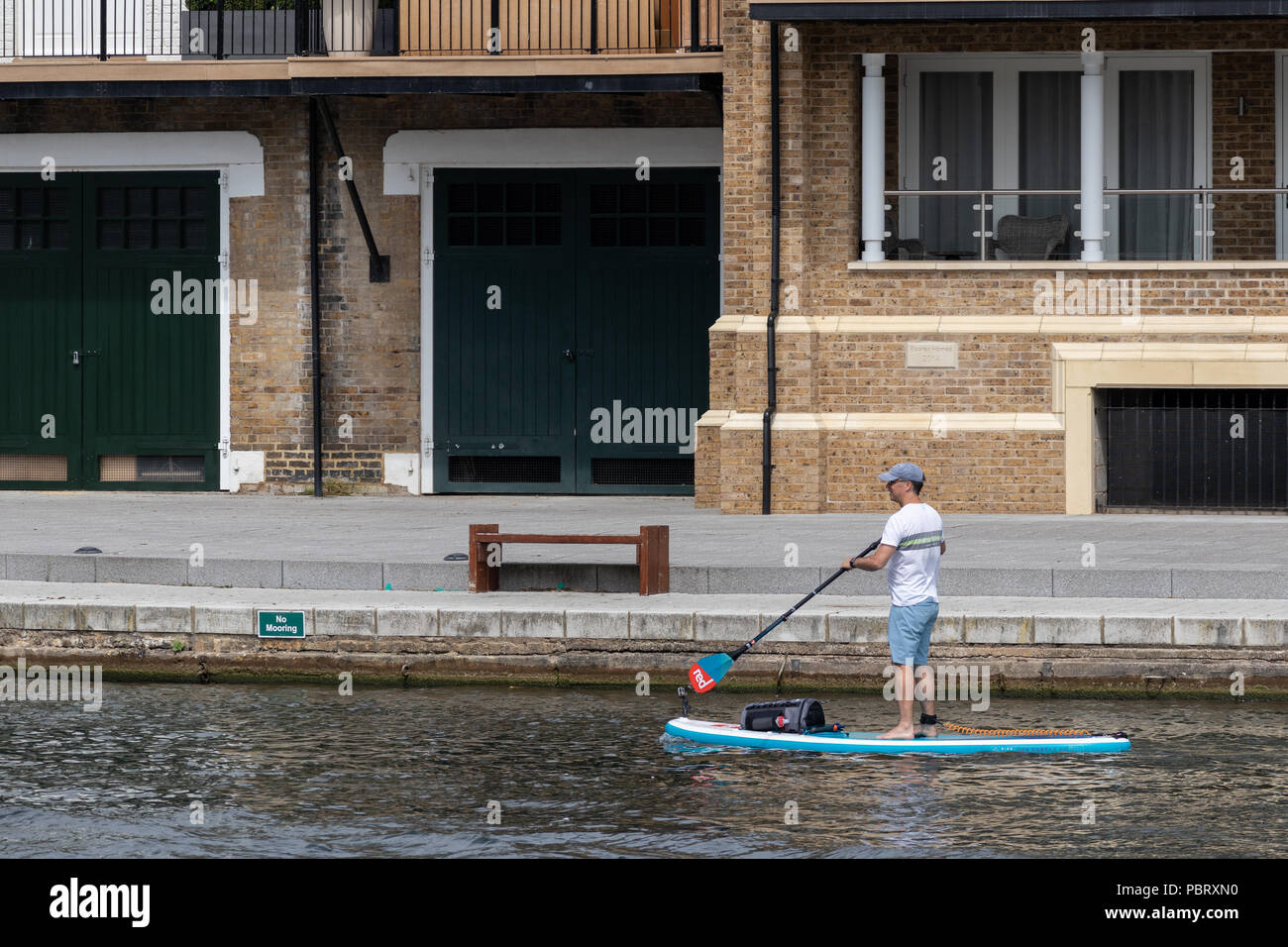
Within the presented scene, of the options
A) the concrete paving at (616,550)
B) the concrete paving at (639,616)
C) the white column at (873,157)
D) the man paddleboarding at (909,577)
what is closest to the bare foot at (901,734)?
the man paddleboarding at (909,577)

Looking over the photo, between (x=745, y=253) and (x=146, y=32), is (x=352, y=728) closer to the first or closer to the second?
(x=745, y=253)

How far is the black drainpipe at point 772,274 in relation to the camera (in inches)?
719

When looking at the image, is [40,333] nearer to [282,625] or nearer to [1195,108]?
[282,625]

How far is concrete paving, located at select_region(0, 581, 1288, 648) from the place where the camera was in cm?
1196

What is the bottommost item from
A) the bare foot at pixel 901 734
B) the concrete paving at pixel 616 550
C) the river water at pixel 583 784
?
the river water at pixel 583 784

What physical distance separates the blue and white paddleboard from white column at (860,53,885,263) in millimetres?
9038

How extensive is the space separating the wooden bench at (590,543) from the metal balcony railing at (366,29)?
789cm

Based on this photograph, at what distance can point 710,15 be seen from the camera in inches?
→ 784

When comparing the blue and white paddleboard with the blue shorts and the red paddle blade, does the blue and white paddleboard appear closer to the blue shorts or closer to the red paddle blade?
the red paddle blade

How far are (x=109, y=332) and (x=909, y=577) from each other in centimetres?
1360

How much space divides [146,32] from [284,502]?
18.1ft

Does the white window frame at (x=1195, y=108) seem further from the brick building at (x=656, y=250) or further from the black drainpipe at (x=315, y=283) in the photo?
the black drainpipe at (x=315, y=283)
